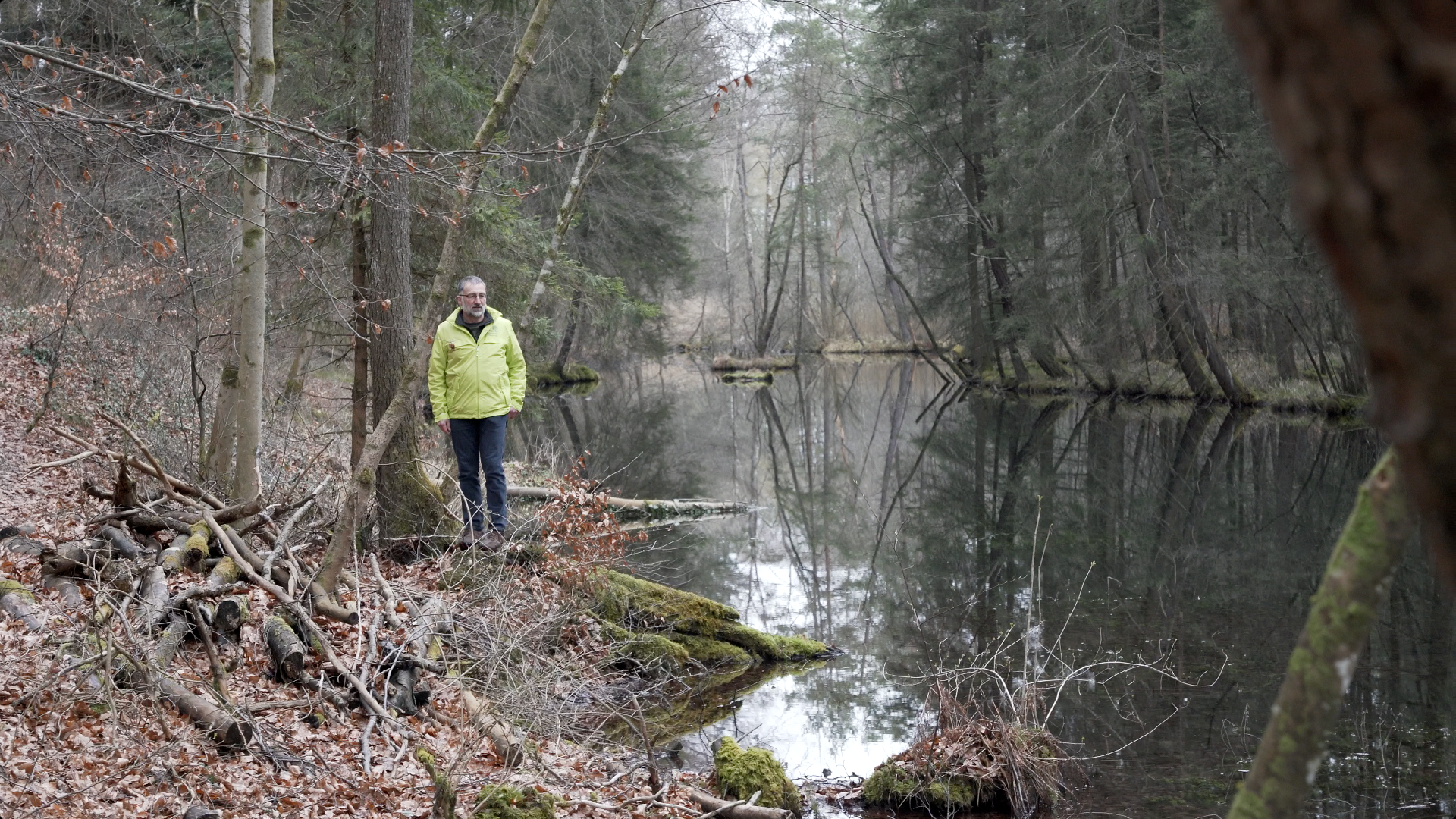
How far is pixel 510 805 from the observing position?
462 cm

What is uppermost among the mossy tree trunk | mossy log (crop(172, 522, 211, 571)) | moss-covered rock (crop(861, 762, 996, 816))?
the mossy tree trunk

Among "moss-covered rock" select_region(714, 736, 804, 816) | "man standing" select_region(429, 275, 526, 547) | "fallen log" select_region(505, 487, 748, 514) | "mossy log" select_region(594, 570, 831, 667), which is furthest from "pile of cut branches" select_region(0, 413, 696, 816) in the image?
"fallen log" select_region(505, 487, 748, 514)

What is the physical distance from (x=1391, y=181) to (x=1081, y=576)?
10.8 metres

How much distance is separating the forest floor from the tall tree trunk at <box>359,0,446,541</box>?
1441mm

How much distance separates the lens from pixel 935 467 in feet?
61.6

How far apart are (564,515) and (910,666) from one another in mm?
2921

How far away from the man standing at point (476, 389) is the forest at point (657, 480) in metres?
0.30

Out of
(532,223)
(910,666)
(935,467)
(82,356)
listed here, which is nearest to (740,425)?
(935,467)

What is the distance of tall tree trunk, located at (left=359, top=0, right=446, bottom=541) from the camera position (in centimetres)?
864

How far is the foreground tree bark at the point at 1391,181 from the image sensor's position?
0.93 m

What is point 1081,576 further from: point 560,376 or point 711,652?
point 560,376

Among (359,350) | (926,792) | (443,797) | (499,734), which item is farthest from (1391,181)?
(359,350)

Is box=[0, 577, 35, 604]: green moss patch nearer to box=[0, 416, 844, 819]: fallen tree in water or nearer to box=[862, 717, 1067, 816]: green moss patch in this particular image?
box=[0, 416, 844, 819]: fallen tree in water

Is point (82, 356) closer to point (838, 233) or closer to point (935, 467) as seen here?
point (935, 467)
